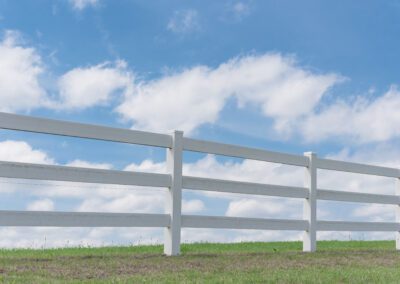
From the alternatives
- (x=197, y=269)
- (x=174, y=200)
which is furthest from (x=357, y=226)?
(x=197, y=269)

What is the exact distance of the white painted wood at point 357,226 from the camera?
1322 centimetres

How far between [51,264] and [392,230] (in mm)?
9812

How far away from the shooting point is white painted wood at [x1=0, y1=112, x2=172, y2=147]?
28.8 feet

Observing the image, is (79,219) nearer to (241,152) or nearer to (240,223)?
(240,223)

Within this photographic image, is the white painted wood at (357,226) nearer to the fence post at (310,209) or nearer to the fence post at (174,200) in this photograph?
the fence post at (310,209)

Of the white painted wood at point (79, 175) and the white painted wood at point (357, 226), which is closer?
the white painted wood at point (79, 175)

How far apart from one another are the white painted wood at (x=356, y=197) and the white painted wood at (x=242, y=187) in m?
0.68

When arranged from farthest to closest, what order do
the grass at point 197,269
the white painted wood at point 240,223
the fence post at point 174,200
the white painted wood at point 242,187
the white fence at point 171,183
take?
the white painted wood at point 242,187
the white painted wood at point 240,223
the fence post at point 174,200
the white fence at point 171,183
the grass at point 197,269

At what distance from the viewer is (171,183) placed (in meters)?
10.2

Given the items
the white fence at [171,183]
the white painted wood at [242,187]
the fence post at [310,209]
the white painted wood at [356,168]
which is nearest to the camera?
the white fence at [171,183]

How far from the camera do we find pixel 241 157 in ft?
38.1

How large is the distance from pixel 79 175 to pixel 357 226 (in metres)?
7.66

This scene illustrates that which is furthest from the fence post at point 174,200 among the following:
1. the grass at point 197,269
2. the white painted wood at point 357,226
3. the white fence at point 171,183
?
the white painted wood at point 357,226

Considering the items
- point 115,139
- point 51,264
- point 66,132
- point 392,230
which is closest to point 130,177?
point 115,139
